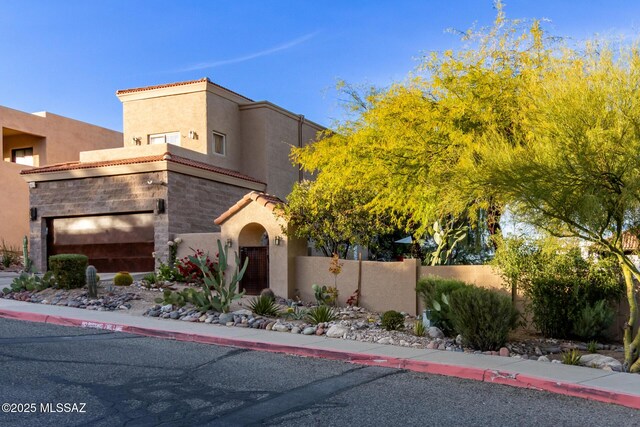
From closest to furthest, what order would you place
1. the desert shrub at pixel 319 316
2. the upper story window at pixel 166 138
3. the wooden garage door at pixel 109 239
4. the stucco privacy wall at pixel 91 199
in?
the desert shrub at pixel 319 316, the stucco privacy wall at pixel 91 199, the wooden garage door at pixel 109 239, the upper story window at pixel 166 138

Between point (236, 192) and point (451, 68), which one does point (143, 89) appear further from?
point (451, 68)

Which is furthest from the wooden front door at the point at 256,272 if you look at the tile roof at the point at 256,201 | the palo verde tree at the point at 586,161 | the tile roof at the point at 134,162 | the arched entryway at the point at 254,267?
the palo verde tree at the point at 586,161

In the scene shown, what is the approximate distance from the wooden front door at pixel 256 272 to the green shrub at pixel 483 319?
8.39 meters

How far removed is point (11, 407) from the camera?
6.91 meters

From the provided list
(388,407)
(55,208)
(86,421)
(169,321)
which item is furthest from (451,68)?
(55,208)

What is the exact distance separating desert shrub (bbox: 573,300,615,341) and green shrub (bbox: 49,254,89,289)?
13.2 m

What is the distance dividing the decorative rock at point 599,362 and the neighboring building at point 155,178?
16226mm

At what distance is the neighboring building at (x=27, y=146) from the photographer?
32594mm

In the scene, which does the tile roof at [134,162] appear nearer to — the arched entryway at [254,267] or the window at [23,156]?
the arched entryway at [254,267]

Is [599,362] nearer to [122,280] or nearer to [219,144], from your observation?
[122,280]

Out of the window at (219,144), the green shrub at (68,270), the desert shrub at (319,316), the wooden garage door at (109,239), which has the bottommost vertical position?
the desert shrub at (319,316)

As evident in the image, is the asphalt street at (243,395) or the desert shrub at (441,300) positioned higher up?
the desert shrub at (441,300)

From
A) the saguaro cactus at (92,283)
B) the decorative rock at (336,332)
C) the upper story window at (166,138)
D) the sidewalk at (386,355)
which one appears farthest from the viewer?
the upper story window at (166,138)

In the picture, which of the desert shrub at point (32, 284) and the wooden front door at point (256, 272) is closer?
the desert shrub at point (32, 284)
